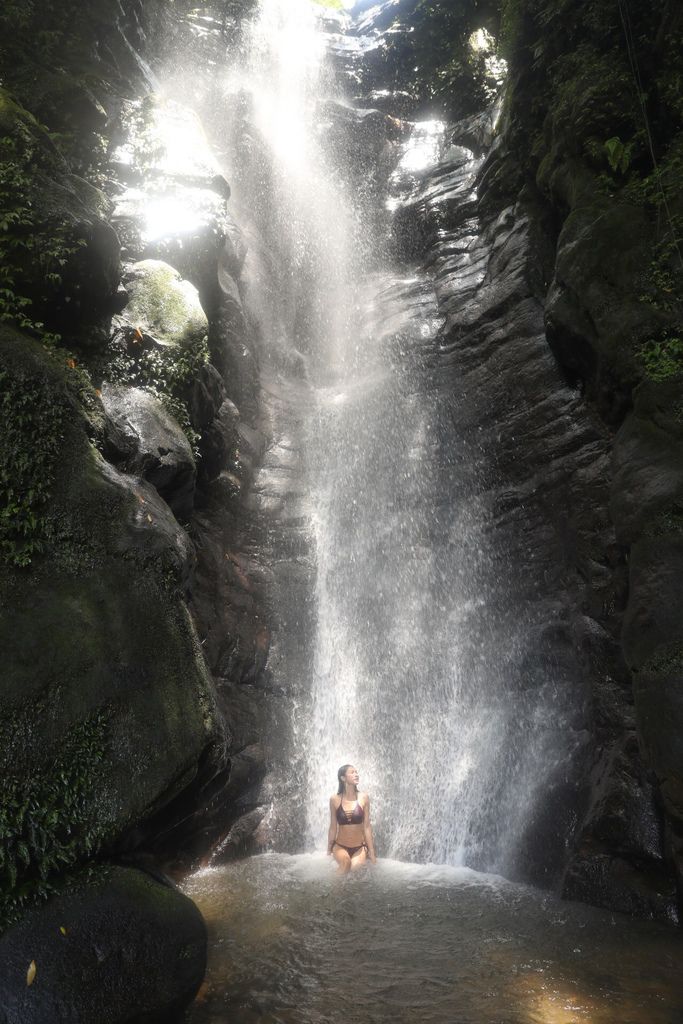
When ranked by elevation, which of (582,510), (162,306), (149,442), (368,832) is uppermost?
(162,306)

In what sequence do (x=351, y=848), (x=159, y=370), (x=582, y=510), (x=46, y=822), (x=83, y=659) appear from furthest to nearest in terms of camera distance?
(x=582, y=510) < (x=159, y=370) < (x=351, y=848) < (x=83, y=659) < (x=46, y=822)

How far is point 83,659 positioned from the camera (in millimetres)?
5219

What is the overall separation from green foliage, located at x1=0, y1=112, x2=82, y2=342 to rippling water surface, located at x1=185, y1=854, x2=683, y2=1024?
256 inches

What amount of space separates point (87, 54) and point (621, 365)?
1282 cm

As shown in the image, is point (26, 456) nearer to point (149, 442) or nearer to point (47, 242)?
point (149, 442)

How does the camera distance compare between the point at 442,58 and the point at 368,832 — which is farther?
the point at 442,58

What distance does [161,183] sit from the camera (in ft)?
39.8

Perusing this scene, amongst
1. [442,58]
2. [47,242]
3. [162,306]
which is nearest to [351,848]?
[162,306]

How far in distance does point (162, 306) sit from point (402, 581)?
5.99 metres

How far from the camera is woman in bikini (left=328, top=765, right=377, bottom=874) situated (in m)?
8.19

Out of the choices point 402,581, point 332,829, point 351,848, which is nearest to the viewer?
point 351,848

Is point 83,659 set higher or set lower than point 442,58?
lower

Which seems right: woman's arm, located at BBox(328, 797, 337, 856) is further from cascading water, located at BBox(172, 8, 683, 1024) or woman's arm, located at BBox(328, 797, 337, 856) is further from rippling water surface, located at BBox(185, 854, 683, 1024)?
rippling water surface, located at BBox(185, 854, 683, 1024)

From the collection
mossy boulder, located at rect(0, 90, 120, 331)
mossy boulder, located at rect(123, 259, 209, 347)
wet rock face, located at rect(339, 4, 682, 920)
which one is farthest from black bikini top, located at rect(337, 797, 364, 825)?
mossy boulder, located at rect(0, 90, 120, 331)
